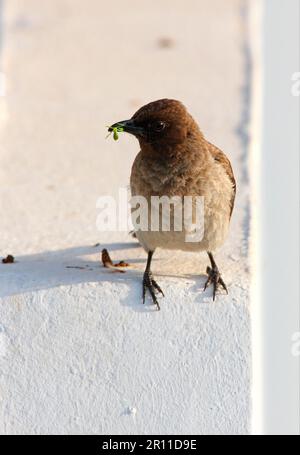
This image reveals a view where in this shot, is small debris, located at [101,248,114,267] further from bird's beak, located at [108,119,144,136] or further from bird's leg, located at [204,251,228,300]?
bird's beak, located at [108,119,144,136]

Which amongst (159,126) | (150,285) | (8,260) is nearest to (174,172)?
(159,126)

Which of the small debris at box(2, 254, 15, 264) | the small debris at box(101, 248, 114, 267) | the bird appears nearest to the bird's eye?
the bird

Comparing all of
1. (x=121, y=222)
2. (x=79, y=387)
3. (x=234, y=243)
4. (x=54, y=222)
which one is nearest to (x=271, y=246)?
(x=234, y=243)

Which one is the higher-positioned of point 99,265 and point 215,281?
point 99,265

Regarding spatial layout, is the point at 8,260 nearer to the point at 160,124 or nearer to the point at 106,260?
the point at 106,260

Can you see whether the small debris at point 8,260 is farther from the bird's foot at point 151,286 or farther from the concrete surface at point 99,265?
the bird's foot at point 151,286
